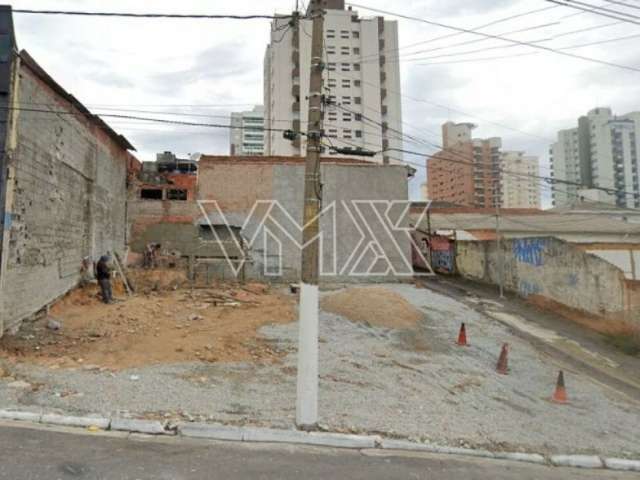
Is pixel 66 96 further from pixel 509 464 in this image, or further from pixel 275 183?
pixel 509 464

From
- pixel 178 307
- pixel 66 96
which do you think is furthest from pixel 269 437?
pixel 66 96

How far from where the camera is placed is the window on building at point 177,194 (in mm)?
19484

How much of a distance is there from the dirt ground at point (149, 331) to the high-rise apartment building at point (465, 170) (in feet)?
34.8

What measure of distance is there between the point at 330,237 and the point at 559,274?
31.8ft

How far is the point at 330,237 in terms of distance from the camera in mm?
19750

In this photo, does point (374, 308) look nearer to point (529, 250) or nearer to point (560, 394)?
point (560, 394)

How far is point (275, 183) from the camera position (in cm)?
1980

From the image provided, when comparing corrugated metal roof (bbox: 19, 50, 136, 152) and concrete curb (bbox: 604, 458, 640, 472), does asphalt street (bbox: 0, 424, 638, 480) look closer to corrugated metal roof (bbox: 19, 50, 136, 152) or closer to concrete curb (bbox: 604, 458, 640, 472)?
concrete curb (bbox: 604, 458, 640, 472)

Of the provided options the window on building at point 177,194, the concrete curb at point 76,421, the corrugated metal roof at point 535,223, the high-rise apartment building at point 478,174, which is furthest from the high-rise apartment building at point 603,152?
the concrete curb at point 76,421

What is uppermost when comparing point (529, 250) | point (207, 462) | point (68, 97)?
point (68, 97)

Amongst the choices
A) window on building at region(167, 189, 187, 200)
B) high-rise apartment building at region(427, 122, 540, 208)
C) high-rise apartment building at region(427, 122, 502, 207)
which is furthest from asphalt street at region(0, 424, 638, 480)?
high-rise apartment building at region(427, 122, 540, 208)

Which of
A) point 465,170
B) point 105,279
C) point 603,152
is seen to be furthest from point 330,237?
point 465,170

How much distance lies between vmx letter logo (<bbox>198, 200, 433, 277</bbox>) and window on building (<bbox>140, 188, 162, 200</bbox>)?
2.09 meters

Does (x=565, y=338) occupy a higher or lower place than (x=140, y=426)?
lower
